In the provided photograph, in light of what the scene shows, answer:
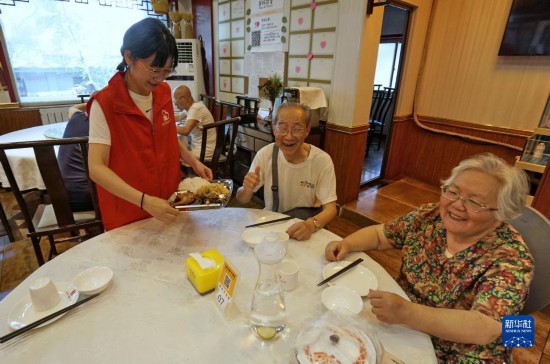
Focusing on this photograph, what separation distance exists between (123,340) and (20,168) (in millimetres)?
2276

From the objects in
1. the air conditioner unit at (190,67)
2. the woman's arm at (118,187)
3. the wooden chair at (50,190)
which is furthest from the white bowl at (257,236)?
the air conditioner unit at (190,67)

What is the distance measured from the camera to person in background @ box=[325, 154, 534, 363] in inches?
30.2

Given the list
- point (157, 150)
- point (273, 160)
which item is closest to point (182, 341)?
point (157, 150)

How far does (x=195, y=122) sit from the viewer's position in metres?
3.02

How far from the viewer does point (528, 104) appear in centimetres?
284

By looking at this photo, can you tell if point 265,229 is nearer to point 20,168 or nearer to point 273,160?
point 273,160

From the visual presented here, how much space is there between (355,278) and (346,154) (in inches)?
86.3

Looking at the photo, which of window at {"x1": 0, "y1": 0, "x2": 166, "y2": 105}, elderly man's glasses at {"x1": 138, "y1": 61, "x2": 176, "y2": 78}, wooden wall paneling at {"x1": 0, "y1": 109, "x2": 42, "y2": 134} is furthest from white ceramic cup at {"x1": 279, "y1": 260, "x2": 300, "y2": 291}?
window at {"x1": 0, "y1": 0, "x2": 166, "y2": 105}

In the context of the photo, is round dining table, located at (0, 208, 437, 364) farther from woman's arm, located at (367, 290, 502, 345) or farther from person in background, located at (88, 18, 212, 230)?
person in background, located at (88, 18, 212, 230)

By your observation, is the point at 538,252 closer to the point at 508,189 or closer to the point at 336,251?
the point at 508,189

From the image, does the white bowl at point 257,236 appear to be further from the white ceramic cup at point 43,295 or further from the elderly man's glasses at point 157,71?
the elderly man's glasses at point 157,71

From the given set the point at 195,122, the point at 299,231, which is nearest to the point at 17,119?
the point at 195,122

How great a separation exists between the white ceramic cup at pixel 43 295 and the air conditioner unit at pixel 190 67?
14.5ft

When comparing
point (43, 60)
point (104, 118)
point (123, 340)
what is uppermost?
point (43, 60)
